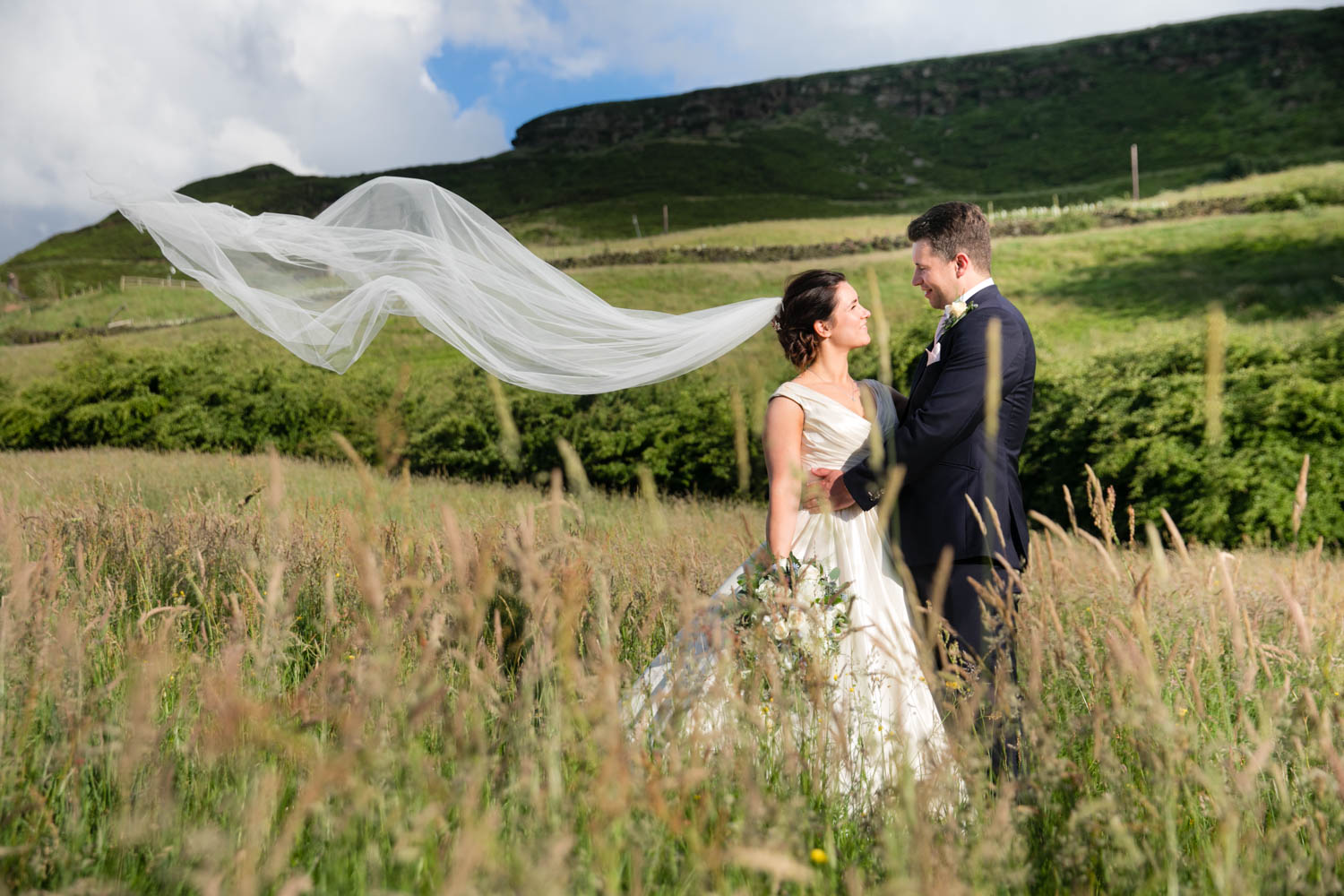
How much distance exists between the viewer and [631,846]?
153cm

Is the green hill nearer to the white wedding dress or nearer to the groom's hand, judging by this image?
the white wedding dress

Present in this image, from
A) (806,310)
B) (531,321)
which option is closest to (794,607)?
(806,310)

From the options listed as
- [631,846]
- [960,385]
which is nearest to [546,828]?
[631,846]

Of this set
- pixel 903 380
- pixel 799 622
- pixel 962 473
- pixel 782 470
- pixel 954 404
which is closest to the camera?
pixel 799 622

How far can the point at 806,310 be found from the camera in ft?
12.3

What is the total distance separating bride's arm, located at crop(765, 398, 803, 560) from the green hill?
5712cm

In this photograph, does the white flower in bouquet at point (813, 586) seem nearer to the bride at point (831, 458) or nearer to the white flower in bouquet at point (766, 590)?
the bride at point (831, 458)

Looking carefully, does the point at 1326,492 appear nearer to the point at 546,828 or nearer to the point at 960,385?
the point at 960,385

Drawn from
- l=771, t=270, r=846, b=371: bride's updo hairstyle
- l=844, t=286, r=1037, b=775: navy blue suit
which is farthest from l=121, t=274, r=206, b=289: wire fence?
l=844, t=286, r=1037, b=775: navy blue suit

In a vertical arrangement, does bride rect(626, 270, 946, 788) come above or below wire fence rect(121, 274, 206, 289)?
below

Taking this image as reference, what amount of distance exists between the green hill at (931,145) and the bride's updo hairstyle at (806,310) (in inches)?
2234

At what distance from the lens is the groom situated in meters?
3.22

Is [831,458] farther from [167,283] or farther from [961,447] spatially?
[167,283]

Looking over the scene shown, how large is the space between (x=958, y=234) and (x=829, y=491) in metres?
1.25
